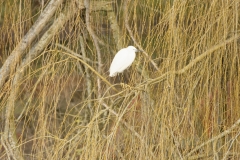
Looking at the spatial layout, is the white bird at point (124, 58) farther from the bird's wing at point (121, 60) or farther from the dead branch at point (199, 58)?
the dead branch at point (199, 58)

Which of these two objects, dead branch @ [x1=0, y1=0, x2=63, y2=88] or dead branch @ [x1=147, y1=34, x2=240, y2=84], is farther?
dead branch @ [x1=0, y1=0, x2=63, y2=88]

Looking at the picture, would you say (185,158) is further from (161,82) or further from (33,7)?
(33,7)

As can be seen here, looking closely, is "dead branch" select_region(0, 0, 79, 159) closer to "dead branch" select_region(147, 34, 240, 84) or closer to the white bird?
the white bird

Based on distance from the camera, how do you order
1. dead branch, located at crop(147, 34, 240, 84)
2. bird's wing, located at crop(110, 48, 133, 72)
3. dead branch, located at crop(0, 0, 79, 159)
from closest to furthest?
dead branch, located at crop(147, 34, 240, 84), dead branch, located at crop(0, 0, 79, 159), bird's wing, located at crop(110, 48, 133, 72)

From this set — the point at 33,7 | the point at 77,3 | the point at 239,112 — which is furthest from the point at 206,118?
the point at 33,7

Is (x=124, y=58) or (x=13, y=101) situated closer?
(x=13, y=101)

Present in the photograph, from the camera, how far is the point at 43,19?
2635 mm

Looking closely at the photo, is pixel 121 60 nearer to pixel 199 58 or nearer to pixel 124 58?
pixel 124 58

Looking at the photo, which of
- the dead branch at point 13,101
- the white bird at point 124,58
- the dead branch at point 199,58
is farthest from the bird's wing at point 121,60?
the dead branch at point 199,58

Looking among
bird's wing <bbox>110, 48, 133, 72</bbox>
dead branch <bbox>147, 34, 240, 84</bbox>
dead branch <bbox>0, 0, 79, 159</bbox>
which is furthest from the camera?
bird's wing <bbox>110, 48, 133, 72</bbox>

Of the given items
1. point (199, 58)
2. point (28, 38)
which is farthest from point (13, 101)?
point (199, 58)

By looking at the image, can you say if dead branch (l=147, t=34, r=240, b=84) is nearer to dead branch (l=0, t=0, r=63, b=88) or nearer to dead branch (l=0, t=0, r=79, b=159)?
dead branch (l=0, t=0, r=79, b=159)

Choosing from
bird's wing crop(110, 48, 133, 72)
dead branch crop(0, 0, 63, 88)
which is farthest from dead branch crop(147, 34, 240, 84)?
dead branch crop(0, 0, 63, 88)

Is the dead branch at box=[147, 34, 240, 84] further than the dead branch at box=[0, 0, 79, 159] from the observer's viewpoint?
No
